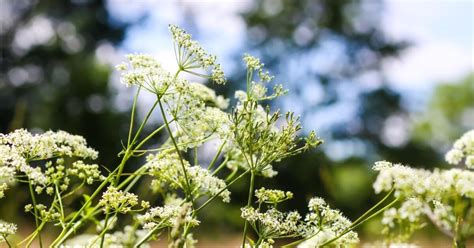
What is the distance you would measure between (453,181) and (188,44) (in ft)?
3.53

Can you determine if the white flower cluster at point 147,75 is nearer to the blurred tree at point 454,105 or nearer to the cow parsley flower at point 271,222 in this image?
the cow parsley flower at point 271,222

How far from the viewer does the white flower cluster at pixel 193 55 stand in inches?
80.2

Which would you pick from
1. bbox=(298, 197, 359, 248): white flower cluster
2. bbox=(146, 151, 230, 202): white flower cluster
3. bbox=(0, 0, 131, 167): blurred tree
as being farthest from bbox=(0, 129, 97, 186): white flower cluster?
bbox=(0, 0, 131, 167): blurred tree

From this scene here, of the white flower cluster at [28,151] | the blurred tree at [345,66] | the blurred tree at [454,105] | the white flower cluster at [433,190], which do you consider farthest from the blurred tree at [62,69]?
the blurred tree at [454,105]

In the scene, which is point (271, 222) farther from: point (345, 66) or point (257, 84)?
point (345, 66)

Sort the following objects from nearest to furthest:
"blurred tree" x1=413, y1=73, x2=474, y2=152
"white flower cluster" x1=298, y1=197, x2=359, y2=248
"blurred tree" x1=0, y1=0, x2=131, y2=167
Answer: "white flower cluster" x1=298, y1=197, x2=359, y2=248 < "blurred tree" x1=0, y1=0, x2=131, y2=167 < "blurred tree" x1=413, y1=73, x2=474, y2=152

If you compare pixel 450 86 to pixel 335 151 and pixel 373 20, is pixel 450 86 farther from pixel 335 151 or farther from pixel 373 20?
pixel 335 151

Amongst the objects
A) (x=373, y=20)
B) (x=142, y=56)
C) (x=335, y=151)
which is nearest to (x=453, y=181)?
(x=142, y=56)

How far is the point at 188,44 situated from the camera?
6.82 feet

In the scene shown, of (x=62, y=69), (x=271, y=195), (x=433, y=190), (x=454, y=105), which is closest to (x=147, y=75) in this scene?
(x=271, y=195)

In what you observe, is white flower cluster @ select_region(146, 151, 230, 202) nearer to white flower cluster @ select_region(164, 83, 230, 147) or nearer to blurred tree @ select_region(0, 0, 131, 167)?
white flower cluster @ select_region(164, 83, 230, 147)

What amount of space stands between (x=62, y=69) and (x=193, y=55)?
65.5 ft

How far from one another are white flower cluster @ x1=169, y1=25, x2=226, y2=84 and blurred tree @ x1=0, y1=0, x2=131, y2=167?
52.9ft

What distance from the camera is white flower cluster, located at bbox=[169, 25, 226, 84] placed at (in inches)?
80.2
